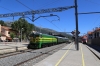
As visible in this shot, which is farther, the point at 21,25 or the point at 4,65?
the point at 21,25

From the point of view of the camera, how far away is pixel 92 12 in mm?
27578

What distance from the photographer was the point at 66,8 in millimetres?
36594

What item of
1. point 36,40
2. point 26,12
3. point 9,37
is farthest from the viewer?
point 9,37

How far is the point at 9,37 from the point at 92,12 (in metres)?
79.6

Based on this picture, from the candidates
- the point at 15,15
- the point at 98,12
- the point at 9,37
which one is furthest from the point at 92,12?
the point at 9,37

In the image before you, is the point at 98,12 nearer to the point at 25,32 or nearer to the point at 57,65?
the point at 57,65

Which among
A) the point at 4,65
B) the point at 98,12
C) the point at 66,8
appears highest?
the point at 66,8

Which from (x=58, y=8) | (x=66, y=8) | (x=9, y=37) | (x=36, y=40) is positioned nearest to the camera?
(x=36, y=40)

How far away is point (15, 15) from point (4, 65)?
3027cm

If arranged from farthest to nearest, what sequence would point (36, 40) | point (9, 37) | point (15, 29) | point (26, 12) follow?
point (15, 29) → point (9, 37) → point (26, 12) → point (36, 40)

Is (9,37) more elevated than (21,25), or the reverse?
(21,25)

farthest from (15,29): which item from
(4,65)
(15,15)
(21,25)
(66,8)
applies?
(4,65)

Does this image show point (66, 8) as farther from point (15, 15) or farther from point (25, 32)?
point (25, 32)

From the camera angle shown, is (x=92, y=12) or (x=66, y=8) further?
(x=66, y=8)
